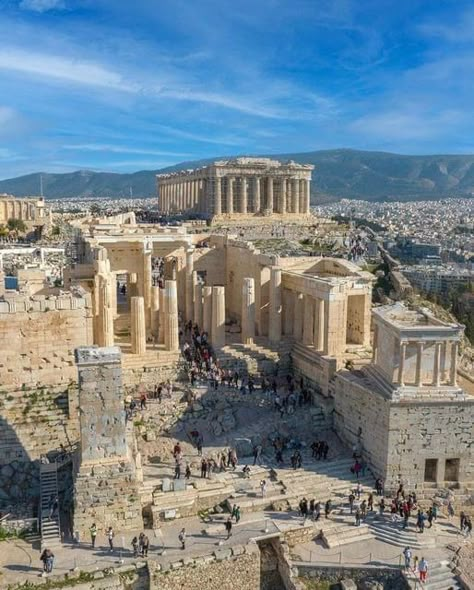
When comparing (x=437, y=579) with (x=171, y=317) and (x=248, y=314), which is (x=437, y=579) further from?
(x=171, y=317)

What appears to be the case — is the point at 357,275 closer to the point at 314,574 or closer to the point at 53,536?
the point at 314,574

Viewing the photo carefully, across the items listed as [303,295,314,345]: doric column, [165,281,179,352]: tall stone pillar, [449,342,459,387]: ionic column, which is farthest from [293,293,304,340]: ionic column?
[449,342,459,387]: ionic column

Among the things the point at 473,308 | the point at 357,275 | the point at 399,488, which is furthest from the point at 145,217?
the point at 399,488

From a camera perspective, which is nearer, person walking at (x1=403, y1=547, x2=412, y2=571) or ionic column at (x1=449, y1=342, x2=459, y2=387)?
person walking at (x1=403, y1=547, x2=412, y2=571)

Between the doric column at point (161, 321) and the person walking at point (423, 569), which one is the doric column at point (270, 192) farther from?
the person walking at point (423, 569)

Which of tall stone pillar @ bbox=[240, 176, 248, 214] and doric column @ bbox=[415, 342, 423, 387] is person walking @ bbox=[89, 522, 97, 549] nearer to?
doric column @ bbox=[415, 342, 423, 387]

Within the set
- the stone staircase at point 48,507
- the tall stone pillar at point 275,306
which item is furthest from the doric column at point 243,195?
the stone staircase at point 48,507
